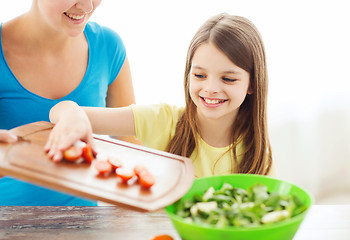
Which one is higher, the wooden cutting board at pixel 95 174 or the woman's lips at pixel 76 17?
the woman's lips at pixel 76 17

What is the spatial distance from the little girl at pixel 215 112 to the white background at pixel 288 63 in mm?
992

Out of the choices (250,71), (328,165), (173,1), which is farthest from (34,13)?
(328,165)

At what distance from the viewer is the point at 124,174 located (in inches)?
38.2

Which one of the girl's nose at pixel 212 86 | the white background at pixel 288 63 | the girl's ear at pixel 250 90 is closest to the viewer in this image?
the girl's nose at pixel 212 86

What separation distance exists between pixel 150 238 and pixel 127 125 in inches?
21.5

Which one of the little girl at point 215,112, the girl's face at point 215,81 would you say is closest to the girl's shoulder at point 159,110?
the little girl at point 215,112

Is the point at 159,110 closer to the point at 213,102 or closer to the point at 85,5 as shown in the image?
the point at 213,102

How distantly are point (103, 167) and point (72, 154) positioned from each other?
0.08 meters

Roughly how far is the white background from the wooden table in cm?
144

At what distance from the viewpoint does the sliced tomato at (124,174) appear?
967 mm

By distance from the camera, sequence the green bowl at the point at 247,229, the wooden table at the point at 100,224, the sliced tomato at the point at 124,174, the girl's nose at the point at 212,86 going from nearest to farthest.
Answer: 1. the green bowl at the point at 247,229
2. the sliced tomato at the point at 124,174
3. the wooden table at the point at 100,224
4. the girl's nose at the point at 212,86

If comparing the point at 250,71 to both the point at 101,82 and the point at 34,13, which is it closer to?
the point at 101,82

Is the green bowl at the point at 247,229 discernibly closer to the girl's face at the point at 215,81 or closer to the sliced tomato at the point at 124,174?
the sliced tomato at the point at 124,174

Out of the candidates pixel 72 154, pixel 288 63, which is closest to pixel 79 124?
pixel 72 154
